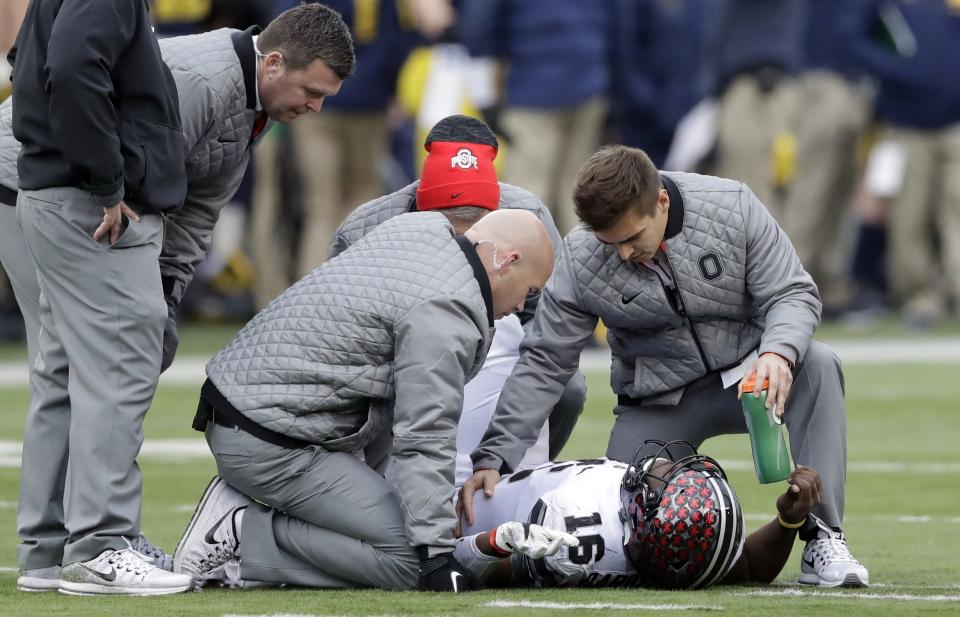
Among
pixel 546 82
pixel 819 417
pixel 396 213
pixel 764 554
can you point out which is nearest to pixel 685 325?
pixel 819 417

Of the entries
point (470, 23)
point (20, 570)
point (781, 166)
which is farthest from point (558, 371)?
point (781, 166)

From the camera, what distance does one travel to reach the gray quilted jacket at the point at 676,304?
20.9 ft

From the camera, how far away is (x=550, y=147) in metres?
14.4

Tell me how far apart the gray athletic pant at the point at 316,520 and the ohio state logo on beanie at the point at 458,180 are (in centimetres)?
135

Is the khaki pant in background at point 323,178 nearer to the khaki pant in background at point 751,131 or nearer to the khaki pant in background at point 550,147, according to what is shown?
the khaki pant in background at point 550,147

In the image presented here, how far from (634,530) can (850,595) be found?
637mm

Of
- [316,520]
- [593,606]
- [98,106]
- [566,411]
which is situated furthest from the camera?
[566,411]

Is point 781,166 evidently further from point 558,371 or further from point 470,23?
point 558,371

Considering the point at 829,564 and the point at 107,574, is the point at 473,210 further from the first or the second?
the point at 107,574

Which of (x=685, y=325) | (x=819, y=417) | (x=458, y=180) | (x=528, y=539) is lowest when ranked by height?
(x=528, y=539)

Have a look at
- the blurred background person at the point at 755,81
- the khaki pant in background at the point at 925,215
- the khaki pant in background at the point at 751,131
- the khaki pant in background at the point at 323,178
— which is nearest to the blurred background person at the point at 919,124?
the khaki pant in background at the point at 925,215

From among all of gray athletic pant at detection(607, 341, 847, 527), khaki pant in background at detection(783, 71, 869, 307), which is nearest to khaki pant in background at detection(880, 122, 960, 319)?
khaki pant in background at detection(783, 71, 869, 307)

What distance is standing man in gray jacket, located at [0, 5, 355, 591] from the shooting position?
19.9 feet

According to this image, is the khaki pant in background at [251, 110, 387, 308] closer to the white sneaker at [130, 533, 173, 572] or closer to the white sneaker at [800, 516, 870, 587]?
the white sneaker at [130, 533, 173, 572]
